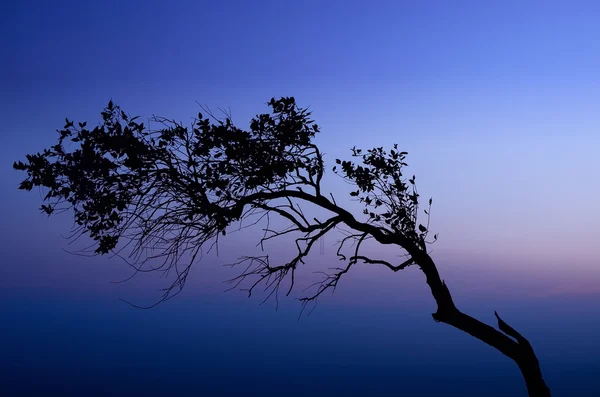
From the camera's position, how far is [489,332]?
12.6 m

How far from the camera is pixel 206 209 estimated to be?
1157 cm

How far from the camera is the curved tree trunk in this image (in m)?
12.4

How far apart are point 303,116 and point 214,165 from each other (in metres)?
2.29

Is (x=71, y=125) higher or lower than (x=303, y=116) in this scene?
lower

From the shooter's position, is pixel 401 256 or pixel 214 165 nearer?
pixel 214 165

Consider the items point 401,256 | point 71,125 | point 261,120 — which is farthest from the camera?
point 401,256

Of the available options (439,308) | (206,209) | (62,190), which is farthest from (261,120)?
(439,308)

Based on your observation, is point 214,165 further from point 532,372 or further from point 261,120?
point 532,372

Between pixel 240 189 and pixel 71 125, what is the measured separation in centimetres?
366

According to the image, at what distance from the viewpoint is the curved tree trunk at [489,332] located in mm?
12438

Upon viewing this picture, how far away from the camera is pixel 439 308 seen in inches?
505

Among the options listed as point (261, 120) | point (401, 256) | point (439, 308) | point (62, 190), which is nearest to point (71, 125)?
point (62, 190)

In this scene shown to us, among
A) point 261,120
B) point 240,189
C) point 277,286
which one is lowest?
point 277,286

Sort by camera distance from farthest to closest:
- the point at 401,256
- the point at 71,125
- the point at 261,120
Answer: the point at 401,256, the point at 261,120, the point at 71,125
